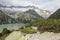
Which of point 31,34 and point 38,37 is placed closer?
point 38,37

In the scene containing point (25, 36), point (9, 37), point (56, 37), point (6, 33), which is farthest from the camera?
point (6, 33)

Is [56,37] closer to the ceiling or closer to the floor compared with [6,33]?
closer to the ceiling

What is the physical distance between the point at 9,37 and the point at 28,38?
4184 mm

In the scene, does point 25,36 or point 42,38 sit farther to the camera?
point 25,36

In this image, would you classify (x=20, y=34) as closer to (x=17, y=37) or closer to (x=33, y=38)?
(x=17, y=37)

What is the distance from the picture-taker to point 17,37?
27297 millimetres

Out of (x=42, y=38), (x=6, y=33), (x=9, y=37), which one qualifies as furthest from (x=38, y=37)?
(x=6, y=33)

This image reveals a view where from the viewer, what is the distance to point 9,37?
94.0 ft

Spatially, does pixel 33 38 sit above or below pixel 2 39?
above

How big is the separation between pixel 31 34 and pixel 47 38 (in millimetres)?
3120

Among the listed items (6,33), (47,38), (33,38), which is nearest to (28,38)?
(33,38)

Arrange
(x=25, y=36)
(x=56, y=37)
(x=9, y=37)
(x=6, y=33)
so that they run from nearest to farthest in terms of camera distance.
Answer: (x=56, y=37)
(x=25, y=36)
(x=9, y=37)
(x=6, y=33)

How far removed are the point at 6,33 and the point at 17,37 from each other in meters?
5.00

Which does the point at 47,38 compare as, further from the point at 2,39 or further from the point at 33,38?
the point at 2,39
